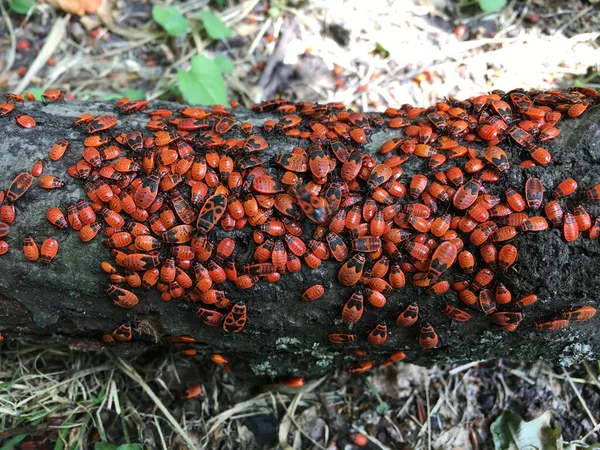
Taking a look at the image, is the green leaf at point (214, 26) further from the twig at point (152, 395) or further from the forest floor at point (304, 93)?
the twig at point (152, 395)

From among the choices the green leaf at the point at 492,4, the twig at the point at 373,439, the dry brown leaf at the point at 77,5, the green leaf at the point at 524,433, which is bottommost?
the twig at the point at 373,439

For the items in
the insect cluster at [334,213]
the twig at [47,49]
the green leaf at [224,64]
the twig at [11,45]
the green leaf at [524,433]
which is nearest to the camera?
the insect cluster at [334,213]

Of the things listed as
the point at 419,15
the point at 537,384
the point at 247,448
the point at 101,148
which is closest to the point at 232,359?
the point at 247,448

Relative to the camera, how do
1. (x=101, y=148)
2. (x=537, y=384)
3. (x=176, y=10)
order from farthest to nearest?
1. (x=176, y=10)
2. (x=537, y=384)
3. (x=101, y=148)

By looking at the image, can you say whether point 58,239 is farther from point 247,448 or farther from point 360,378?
point 360,378

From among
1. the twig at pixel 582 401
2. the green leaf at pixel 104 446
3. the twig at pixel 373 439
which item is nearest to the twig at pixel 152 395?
the green leaf at pixel 104 446

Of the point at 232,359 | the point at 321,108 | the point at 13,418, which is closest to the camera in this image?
the point at 321,108

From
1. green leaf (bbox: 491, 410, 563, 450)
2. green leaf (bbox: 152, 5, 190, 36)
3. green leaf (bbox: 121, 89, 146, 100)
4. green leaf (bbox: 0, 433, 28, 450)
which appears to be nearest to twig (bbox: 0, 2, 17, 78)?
green leaf (bbox: 121, 89, 146, 100)
